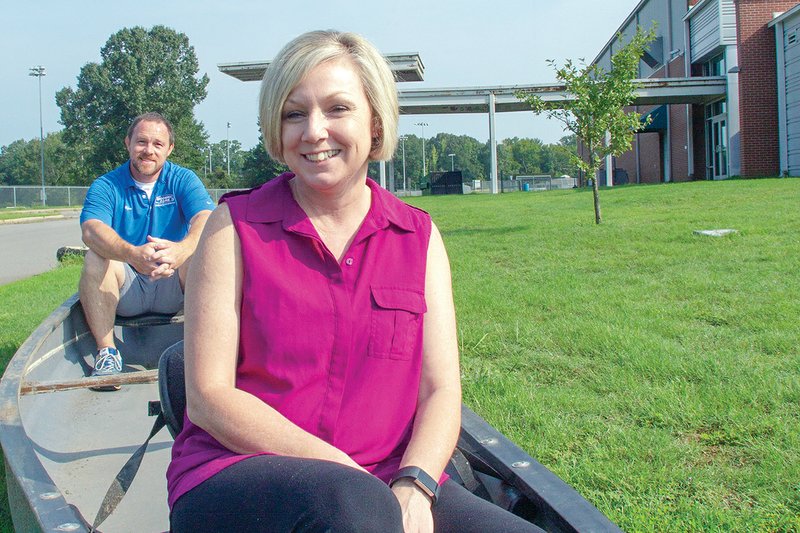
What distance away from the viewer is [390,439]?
2.20m

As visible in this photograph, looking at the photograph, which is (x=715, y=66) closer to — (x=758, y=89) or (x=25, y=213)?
(x=758, y=89)

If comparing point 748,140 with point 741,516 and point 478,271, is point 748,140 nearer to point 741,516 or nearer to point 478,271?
point 478,271

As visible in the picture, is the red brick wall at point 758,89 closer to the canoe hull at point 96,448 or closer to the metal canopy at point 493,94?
the metal canopy at point 493,94

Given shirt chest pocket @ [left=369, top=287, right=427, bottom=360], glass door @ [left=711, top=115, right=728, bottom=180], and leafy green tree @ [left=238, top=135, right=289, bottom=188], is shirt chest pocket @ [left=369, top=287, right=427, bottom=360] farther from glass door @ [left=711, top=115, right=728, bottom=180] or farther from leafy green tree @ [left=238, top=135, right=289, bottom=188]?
leafy green tree @ [left=238, top=135, right=289, bottom=188]

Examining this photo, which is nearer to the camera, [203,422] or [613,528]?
[613,528]

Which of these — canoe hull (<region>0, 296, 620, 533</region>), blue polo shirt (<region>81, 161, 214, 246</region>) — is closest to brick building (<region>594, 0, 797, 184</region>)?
blue polo shirt (<region>81, 161, 214, 246</region>)

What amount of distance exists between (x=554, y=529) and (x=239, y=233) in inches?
44.2

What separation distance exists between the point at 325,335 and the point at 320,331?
0.05 ft

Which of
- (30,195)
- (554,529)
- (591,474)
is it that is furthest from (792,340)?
(30,195)

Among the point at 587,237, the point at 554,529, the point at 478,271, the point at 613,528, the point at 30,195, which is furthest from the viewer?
the point at 30,195

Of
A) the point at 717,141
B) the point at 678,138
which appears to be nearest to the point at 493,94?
the point at 678,138

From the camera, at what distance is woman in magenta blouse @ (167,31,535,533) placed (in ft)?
6.40

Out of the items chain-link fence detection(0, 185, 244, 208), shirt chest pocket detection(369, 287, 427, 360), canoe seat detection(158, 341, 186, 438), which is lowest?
canoe seat detection(158, 341, 186, 438)

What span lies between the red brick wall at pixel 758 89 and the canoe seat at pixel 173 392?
31.5m
